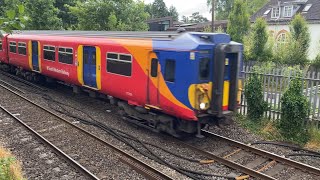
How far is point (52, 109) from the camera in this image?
42.5 ft

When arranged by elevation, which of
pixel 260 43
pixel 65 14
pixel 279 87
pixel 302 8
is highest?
pixel 302 8

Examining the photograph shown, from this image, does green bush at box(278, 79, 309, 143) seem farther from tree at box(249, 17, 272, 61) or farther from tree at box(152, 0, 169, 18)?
tree at box(152, 0, 169, 18)

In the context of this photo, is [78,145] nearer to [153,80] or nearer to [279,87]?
[153,80]

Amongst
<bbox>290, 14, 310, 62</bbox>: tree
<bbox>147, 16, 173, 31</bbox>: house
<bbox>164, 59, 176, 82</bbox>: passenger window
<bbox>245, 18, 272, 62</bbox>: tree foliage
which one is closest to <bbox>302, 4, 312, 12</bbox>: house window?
<bbox>290, 14, 310, 62</bbox>: tree

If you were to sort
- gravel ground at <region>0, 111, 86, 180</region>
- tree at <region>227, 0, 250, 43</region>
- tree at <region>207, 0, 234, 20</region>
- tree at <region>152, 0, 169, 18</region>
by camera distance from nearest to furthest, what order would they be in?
gravel ground at <region>0, 111, 86, 180</region>
tree at <region>227, 0, 250, 43</region>
tree at <region>207, 0, 234, 20</region>
tree at <region>152, 0, 169, 18</region>

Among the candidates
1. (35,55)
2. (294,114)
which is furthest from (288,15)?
(294,114)

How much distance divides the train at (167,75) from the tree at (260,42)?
57.4ft

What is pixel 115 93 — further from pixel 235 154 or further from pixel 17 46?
pixel 17 46

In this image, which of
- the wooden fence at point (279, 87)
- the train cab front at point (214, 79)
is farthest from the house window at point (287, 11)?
the train cab front at point (214, 79)

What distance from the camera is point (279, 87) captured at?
1093cm

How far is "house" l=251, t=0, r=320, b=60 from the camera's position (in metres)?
34.2

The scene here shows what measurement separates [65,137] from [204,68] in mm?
4647

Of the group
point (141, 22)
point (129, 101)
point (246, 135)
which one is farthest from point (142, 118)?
point (141, 22)

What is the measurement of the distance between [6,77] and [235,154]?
17.3m
